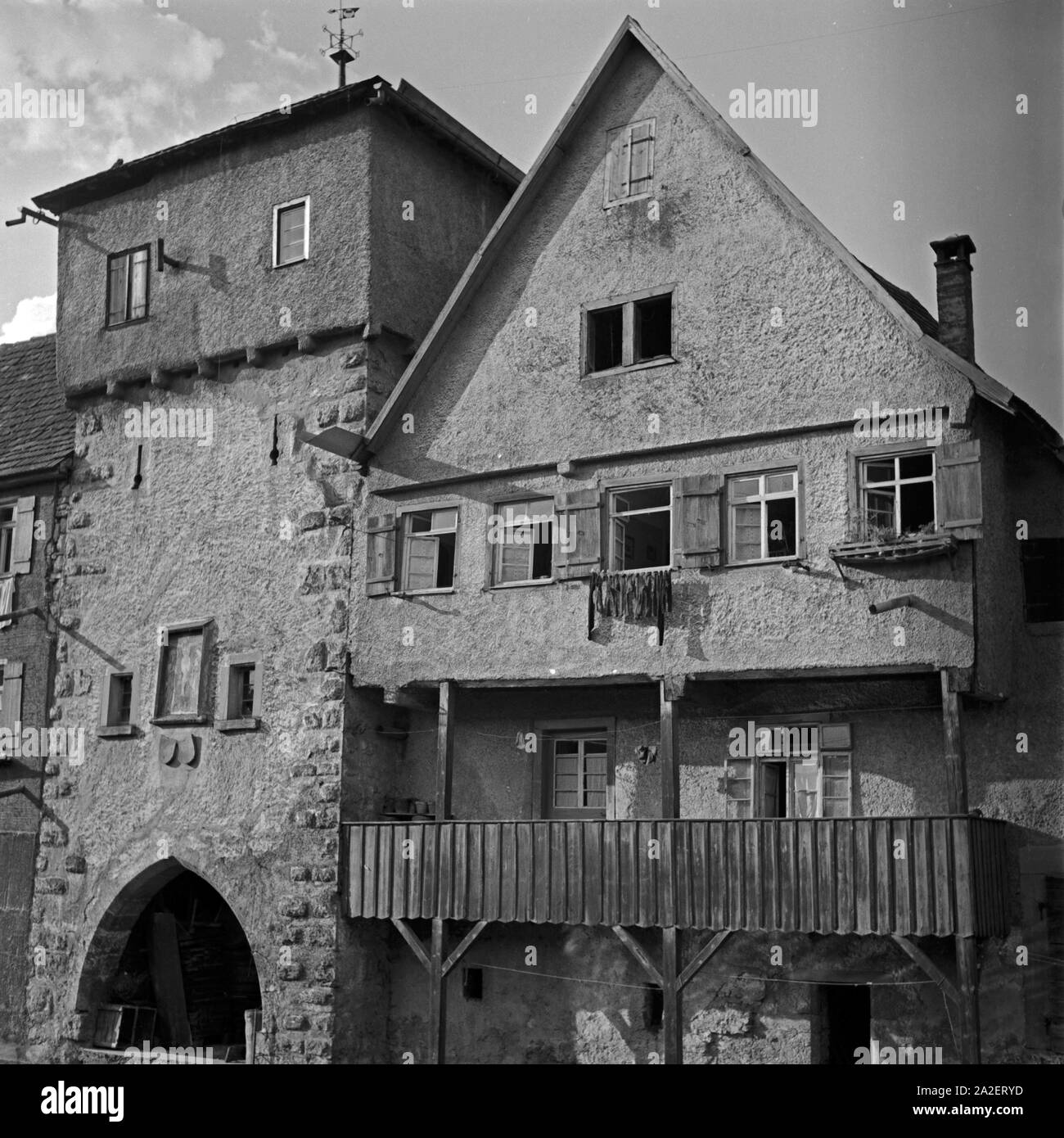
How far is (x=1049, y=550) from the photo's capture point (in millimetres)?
19969

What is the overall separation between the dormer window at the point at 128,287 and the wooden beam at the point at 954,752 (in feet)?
46.3

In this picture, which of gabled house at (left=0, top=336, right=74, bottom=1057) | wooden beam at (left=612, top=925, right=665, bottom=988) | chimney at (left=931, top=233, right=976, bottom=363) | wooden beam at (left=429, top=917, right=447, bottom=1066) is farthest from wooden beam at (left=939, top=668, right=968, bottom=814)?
gabled house at (left=0, top=336, right=74, bottom=1057)

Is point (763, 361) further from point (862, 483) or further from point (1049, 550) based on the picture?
point (1049, 550)

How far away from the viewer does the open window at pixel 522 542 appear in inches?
846

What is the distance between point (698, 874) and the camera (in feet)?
63.3

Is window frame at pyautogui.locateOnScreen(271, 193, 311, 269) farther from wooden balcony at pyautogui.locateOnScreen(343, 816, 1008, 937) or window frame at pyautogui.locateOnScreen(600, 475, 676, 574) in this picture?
wooden balcony at pyautogui.locateOnScreen(343, 816, 1008, 937)

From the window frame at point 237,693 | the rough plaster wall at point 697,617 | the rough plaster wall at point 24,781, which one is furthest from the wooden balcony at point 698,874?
the rough plaster wall at point 24,781

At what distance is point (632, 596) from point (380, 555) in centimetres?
403

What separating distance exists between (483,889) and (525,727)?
2.69 metres

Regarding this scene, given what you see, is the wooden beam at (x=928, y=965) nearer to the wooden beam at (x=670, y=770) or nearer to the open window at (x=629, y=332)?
the wooden beam at (x=670, y=770)

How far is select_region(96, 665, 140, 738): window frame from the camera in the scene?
80.4 feet

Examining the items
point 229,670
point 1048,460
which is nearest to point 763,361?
point 1048,460

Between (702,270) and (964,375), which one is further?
(702,270)

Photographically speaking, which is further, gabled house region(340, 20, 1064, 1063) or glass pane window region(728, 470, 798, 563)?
glass pane window region(728, 470, 798, 563)
